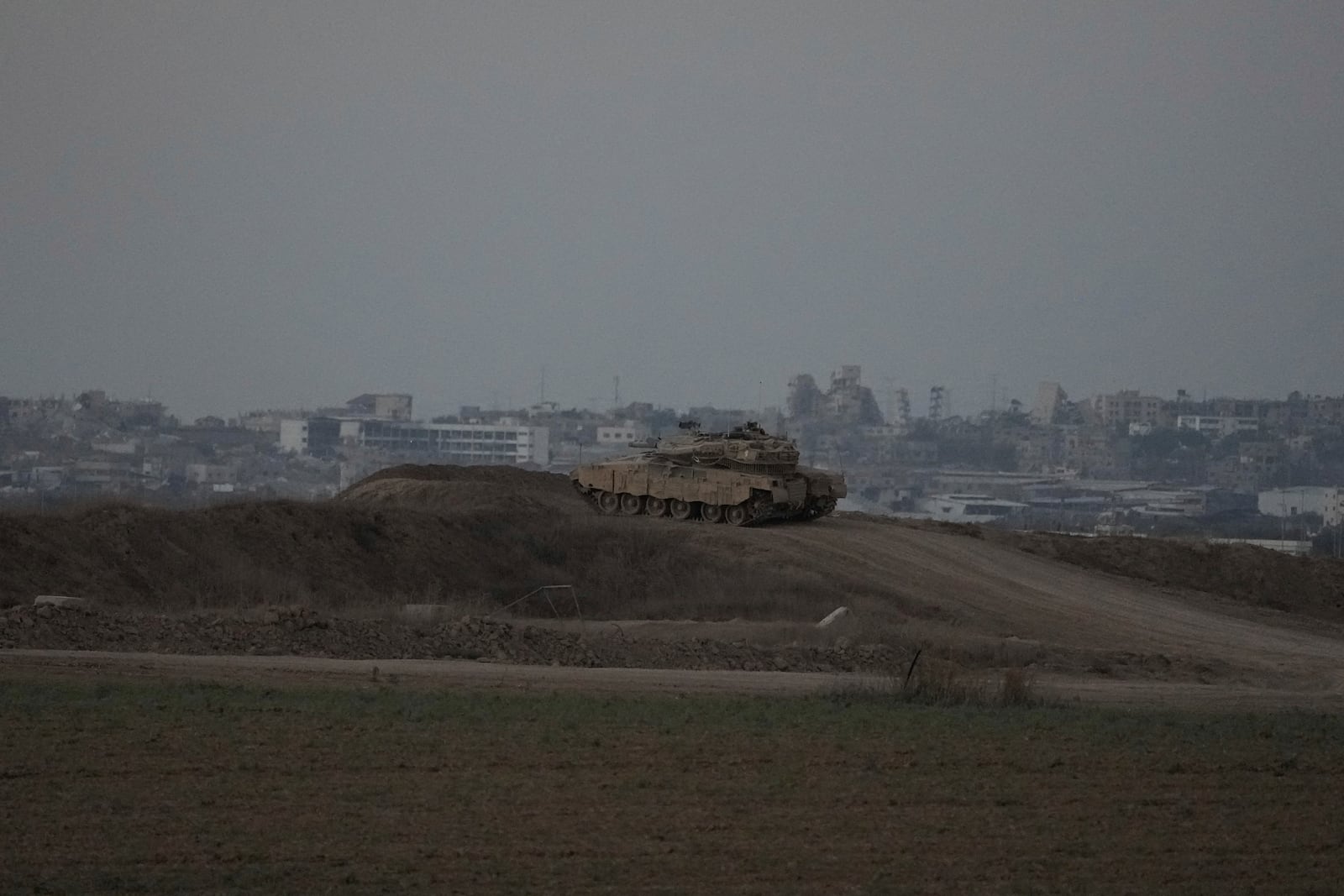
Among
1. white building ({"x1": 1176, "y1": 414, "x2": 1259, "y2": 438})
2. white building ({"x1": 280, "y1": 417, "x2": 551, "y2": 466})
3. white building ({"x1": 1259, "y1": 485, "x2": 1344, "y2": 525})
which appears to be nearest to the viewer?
white building ({"x1": 1259, "y1": 485, "x2": 1344, "y2": 525})

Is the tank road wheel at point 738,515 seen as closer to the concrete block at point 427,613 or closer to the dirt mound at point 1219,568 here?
the dirt mound at point 1219,568

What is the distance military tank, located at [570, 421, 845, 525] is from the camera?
42500 mm

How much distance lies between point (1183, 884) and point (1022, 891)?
119 centimetres

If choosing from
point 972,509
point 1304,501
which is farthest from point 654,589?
point 1304,501

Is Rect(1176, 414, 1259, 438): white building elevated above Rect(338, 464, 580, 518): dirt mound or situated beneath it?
elevated above

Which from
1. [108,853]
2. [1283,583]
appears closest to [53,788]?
[108,853]

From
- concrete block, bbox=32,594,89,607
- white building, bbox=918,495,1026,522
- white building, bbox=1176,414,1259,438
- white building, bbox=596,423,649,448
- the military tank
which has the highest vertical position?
white building, bbox=1176,414,1259,438

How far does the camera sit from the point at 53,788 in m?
14.2

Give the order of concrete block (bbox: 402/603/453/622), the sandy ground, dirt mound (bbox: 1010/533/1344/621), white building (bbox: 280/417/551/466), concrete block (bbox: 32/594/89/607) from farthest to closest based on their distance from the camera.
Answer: white building (bbox: 280/417/551/466), dirt mound (bbox: 1010/533/1344/621), concrete block (bbox: 402/603/453/622), concrete block (bbox: 32/594/89/607), the sandy ground

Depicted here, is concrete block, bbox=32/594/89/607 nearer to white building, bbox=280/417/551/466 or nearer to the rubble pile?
the rubble pile

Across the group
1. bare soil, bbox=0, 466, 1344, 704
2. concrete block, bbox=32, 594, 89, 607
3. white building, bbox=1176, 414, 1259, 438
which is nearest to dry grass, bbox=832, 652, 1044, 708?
bare soil, bbox=0, 466, 1344, 704

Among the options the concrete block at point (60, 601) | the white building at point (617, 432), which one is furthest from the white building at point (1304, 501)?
the concrete block at point (60, 601)

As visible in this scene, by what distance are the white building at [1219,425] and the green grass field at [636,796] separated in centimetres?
14329

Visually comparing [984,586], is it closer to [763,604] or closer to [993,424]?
[763,604]
